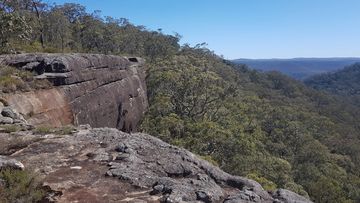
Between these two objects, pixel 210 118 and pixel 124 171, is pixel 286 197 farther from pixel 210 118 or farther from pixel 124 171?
pixel 210 118

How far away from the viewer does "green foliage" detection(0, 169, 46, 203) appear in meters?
8.23

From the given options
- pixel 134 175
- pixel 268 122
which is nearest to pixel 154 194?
pixel 134 175

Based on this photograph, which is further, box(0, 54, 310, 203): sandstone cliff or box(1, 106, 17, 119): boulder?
box(1, 106, 17, 119): boulder

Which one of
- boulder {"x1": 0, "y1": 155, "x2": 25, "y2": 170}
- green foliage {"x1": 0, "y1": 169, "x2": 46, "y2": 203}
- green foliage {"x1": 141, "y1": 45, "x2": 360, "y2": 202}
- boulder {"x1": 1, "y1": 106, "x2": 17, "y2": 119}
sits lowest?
green foliage {"x1": 141, "y1": 45, "x2": 360, "y2": 202}

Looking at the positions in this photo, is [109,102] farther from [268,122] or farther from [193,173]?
[268,122]

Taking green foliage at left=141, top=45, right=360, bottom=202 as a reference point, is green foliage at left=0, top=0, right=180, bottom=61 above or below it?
above

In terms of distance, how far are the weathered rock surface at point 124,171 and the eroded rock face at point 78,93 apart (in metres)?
6.14

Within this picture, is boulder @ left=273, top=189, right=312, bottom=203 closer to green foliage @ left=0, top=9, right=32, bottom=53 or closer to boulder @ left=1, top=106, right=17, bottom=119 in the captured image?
boulder @ left=1, top=106, right=17, bottom=119

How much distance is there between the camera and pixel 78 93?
23.1 meters

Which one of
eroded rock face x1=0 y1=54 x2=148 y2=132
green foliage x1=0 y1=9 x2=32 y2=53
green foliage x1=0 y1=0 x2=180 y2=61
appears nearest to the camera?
eroded rock face x1=0 y1=54 x2=148 y2=132

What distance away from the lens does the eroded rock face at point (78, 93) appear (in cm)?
1902

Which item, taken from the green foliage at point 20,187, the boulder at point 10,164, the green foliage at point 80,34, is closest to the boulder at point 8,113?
the boulder at point 10,164

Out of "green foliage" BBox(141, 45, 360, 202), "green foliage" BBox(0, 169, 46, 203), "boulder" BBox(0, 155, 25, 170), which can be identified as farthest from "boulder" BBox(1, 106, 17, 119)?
"green foliage" BBox(141, 45, 360, 202)

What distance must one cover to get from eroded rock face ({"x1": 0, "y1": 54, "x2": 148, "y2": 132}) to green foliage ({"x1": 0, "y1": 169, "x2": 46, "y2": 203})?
29.0ft
